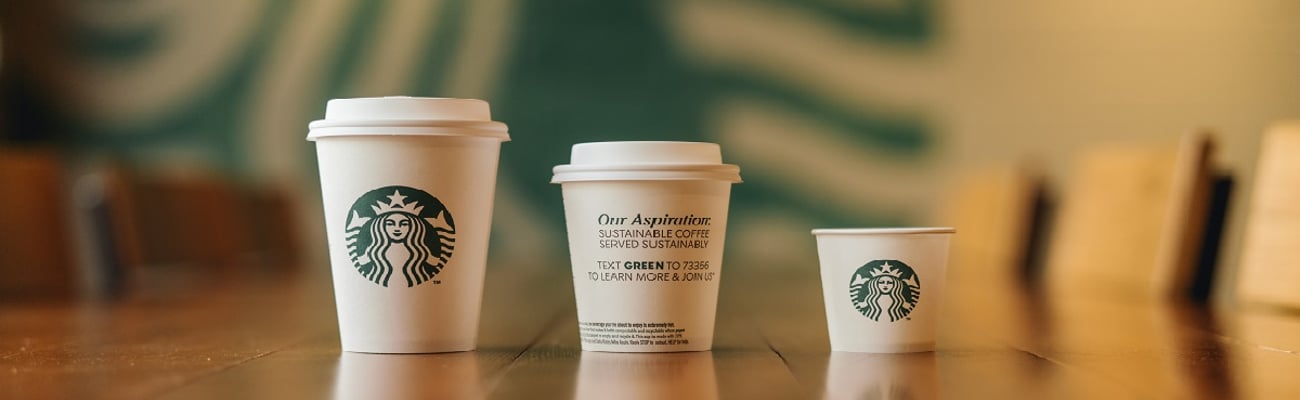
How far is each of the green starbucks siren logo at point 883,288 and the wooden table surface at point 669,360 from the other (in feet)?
0.19

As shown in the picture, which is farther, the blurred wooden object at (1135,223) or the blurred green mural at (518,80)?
the blurred green mural at (518,80)

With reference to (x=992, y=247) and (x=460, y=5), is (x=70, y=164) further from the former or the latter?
(x=992, y=247)

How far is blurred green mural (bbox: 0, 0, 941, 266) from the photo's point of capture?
22.5 feet

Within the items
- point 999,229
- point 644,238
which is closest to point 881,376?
point 644,238

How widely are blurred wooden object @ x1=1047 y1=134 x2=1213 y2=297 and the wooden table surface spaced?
0.37 metres

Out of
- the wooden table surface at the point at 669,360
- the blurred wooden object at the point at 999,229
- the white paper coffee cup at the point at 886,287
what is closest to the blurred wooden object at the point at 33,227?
the wooden table surface at the point at 669,360

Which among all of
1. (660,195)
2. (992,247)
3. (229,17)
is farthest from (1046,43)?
(660,195)

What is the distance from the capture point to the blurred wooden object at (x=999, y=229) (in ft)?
13.3

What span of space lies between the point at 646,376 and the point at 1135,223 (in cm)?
208

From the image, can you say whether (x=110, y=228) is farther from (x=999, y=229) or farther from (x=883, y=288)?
(x=999, y=229)

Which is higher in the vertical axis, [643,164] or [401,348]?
[643,164]

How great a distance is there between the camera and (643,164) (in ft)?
4.85

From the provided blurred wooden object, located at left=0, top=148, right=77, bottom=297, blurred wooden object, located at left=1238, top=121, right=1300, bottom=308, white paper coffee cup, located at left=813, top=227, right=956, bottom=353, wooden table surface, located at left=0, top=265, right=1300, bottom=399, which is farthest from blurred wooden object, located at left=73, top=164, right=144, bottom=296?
blurred wooden object, located at left=1238, top=121, right=1300, bottom=308

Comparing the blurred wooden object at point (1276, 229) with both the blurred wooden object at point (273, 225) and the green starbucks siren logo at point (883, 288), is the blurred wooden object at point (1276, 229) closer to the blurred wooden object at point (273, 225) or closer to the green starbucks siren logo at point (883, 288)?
the green starbucks siren logo at point (883, 288)
